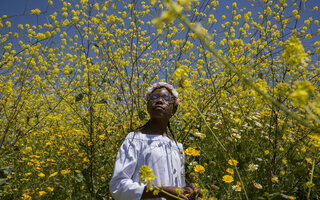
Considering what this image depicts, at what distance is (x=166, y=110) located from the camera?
1797 millimetres

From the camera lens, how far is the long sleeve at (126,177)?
1.33m

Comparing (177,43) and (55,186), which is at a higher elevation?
(177,43)

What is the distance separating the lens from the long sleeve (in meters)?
1.33

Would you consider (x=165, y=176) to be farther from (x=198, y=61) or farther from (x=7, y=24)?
(x=7, y=24)

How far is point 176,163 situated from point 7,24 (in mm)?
2449

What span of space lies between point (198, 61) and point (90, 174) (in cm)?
201

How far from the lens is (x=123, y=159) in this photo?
152cm

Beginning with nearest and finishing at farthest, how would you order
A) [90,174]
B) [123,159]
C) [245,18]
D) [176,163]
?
[123,159]
[176,163]
[90,174]
[245,18]

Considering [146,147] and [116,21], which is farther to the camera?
[116,21]

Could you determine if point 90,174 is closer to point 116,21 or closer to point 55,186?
point 55,186

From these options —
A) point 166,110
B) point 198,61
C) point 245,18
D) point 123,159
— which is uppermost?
point 245,18

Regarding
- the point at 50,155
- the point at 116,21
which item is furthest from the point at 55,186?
the point at 116,21

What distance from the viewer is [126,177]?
1439 millimetres

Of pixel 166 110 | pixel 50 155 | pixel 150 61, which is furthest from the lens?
pixel 50 155
